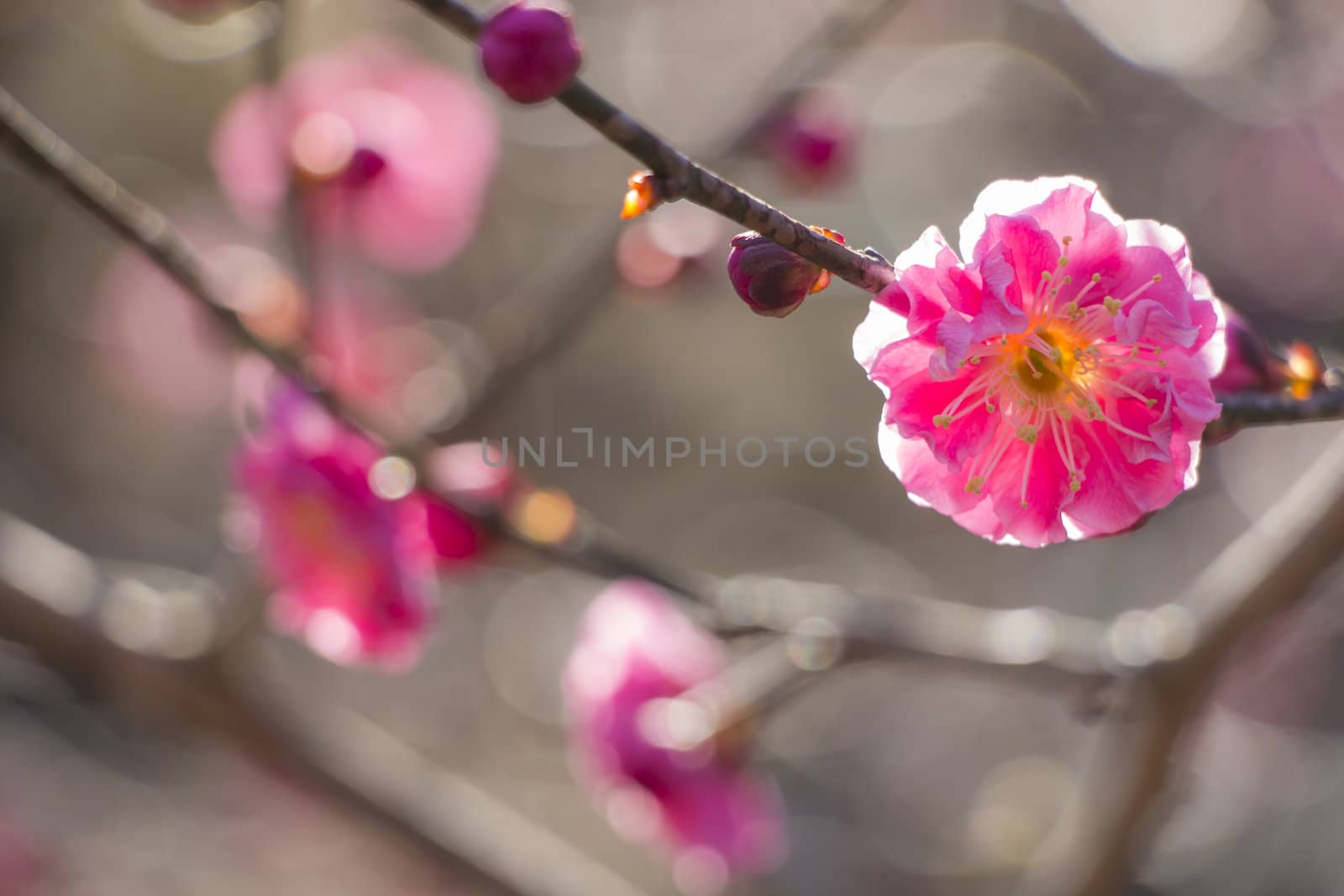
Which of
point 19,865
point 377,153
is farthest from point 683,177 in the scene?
point 19,865

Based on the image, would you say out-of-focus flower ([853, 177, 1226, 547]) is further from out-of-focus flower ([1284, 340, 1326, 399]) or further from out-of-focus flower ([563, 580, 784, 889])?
out-of-focus flower ([563, 580, 784, 889])

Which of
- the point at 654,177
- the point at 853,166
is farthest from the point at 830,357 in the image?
the point at 654,177

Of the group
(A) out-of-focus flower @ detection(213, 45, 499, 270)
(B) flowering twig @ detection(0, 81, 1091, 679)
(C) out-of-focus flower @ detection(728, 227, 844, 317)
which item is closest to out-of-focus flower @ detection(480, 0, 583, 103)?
(C) out-of-focus flower @ detection(728, 227, 844, 317)

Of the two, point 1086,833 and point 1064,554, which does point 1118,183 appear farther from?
point 1086,833

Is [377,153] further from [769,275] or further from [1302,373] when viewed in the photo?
[1302,373]

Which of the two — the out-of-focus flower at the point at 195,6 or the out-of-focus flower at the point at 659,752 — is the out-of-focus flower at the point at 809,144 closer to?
the out-of-focus flower at the point at 659,752

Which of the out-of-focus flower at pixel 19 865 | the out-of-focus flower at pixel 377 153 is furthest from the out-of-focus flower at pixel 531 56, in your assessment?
the out-of-focus flower at pixel 19 865
